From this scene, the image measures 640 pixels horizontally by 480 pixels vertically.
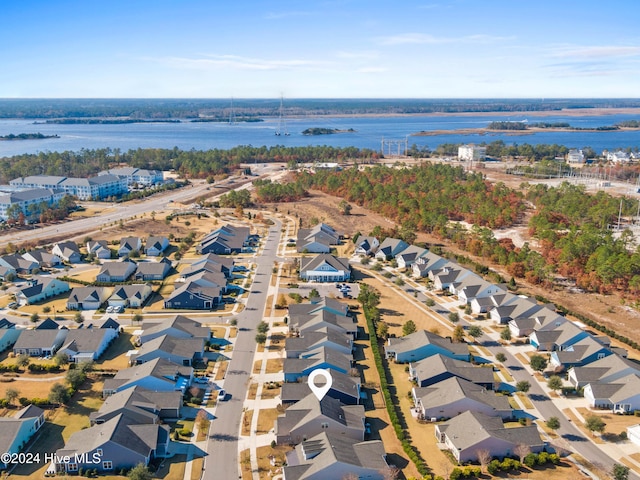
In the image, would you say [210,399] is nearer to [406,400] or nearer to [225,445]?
[225,445]

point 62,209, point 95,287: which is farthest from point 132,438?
point 62,209

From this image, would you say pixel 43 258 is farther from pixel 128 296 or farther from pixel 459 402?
pixel 459 402

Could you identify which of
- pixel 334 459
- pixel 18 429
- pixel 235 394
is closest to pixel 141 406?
pixel 235 394

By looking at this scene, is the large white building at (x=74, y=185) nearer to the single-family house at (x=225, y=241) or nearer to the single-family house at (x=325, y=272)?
the single-family house at (x=225, y=241)

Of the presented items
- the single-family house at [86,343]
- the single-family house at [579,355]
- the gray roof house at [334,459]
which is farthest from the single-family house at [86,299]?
the single-family house at [579,355]

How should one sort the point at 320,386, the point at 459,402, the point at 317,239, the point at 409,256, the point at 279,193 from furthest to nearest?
the point at 279,193 < the point at 317,239 < the point at 409,256 < the point at 320,386 < the point at 459,402

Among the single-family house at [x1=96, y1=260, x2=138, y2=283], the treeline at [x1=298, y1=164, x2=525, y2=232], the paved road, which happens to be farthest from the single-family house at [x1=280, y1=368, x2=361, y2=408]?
the treeline at [x1=298, y1=164, x2=525, y2=232]

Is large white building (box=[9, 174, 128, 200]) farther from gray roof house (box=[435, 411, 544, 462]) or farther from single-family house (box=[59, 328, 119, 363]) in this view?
gray roof house (box=[435, 411, 544, 462])
